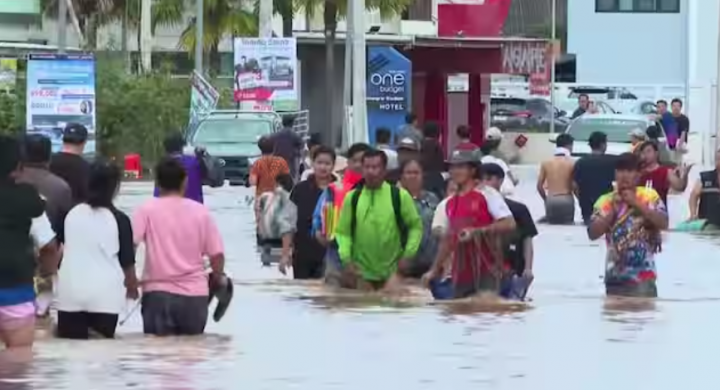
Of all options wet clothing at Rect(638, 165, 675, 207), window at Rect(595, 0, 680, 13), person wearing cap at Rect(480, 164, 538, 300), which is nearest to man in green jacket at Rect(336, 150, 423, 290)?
person wearing cap at Rect(480, 164, 538, 300)

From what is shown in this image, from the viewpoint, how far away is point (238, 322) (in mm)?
15641

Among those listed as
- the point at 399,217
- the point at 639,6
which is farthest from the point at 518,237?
the point at 639,6

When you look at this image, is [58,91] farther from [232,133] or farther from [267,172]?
[267,172]

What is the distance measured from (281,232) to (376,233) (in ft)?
9.74

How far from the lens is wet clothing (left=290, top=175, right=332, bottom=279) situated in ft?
59.6

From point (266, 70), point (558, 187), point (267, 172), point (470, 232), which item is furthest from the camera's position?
point (266, 70)

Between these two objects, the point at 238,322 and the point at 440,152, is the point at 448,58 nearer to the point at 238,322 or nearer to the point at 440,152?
the point at 440,152

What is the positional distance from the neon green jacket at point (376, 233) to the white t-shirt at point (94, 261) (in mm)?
3702

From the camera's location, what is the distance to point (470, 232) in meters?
15.3

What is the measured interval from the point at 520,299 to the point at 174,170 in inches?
177

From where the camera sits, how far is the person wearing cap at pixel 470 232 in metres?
15.3

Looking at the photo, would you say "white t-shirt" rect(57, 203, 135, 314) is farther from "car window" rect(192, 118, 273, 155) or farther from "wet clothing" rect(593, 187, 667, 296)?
"car window" rect(192, 118, 273, 155)

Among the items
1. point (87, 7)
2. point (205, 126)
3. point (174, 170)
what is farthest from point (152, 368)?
point (87, 7)

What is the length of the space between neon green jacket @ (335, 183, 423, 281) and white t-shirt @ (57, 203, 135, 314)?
3.70 meters
